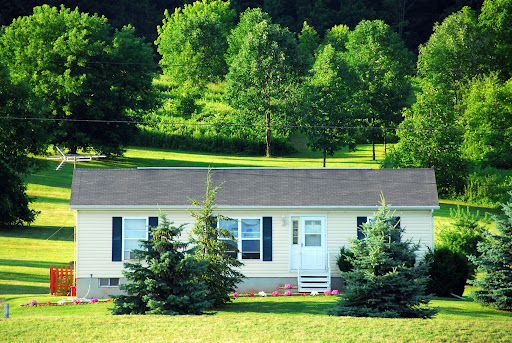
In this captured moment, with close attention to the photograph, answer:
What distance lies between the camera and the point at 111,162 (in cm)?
5912

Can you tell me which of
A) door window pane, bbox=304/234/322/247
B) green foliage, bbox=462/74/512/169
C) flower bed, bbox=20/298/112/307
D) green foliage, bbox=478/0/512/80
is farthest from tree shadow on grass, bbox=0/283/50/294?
green foliage, bbox=478/0/512/80

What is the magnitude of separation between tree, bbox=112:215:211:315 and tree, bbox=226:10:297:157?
44.5m

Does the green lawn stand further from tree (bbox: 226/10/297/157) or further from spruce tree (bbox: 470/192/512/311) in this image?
tree (bbox: 226/10/297/157)

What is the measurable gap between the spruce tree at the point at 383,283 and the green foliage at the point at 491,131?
35.1m

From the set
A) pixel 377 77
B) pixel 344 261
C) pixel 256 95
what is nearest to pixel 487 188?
pixel 377 77

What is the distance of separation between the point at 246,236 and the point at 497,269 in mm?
8890

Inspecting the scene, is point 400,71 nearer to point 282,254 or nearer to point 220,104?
point 220,104

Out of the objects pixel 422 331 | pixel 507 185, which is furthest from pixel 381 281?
pixel 507 185

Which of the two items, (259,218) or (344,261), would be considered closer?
(344,261)

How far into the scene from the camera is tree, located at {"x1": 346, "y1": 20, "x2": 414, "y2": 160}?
213 ft

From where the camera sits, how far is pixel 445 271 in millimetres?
27703

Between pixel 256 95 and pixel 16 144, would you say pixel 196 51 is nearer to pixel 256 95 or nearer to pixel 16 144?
pixel 256 95

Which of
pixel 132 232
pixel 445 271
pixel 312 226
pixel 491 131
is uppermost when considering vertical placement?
pixel 491 131

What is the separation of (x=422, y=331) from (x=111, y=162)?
42684 mm
